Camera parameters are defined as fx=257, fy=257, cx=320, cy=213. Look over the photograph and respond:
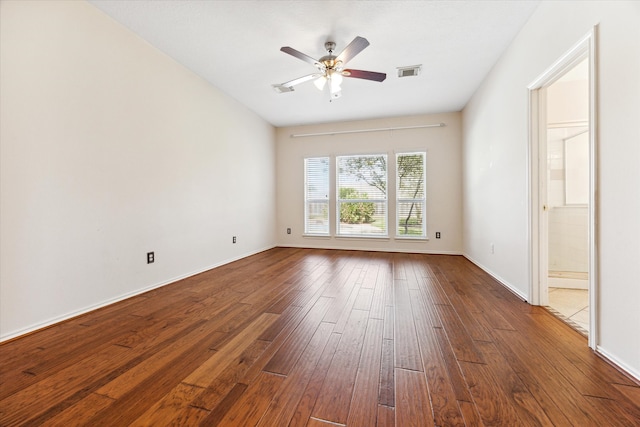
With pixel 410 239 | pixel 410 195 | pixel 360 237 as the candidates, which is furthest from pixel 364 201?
pixel 410 239

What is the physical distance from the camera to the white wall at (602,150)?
4.47 ft

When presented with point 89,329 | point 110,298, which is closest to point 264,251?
point 110,298

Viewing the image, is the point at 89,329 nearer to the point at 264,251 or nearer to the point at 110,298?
the point at 110,298

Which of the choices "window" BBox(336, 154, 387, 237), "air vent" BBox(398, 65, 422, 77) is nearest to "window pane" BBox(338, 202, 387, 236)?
"window" BBox(336, 154, 387, 237)

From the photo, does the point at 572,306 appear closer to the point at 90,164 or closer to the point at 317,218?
the point at 317,218

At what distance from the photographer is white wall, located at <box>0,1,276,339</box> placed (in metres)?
1.83

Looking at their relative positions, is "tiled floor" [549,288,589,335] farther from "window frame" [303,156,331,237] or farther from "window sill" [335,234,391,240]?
"window frame" [303,156,331,237]

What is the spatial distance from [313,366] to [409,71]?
11.6ft

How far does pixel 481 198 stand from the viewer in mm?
3789

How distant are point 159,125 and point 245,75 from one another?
4.29 feet

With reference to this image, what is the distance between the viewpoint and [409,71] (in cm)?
336

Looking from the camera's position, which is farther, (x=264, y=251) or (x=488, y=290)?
(x=264, y=251)

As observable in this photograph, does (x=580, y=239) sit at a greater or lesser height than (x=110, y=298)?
greater

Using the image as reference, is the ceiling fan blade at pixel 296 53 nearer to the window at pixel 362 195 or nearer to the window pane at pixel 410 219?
the window at pixel 362 195
